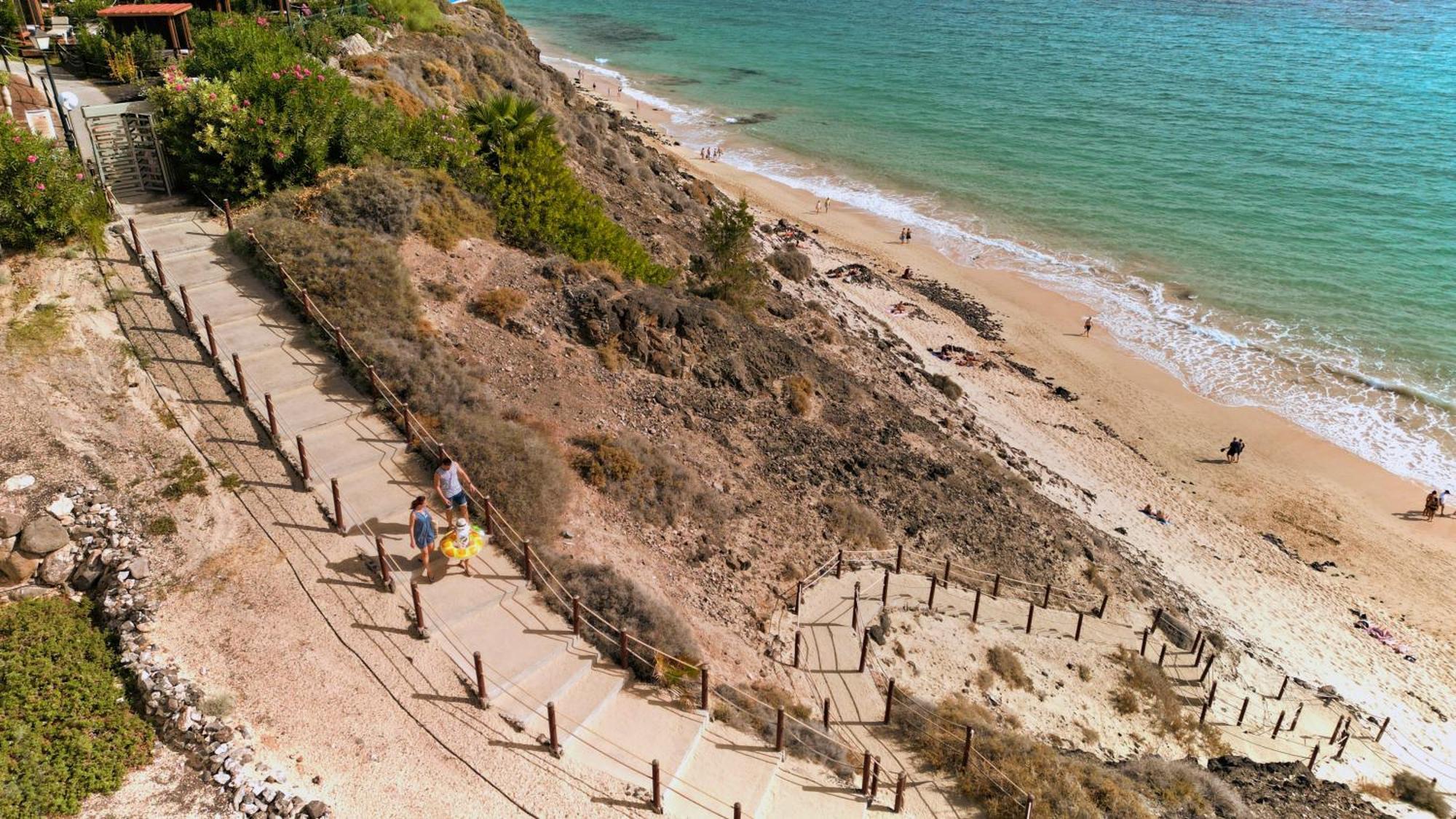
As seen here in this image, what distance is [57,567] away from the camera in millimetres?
12273

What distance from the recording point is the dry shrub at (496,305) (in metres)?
20.2

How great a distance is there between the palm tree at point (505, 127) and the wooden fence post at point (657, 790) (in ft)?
65.5

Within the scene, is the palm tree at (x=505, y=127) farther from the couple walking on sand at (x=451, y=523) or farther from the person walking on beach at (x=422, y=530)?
the person walking on beach at (x=422, y=530)

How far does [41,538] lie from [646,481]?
971 centimetres

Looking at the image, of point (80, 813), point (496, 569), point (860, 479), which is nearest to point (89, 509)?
point (80, 813)

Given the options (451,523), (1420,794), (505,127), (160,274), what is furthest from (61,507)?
(1420,794)

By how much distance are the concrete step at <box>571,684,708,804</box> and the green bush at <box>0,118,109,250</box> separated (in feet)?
52.8

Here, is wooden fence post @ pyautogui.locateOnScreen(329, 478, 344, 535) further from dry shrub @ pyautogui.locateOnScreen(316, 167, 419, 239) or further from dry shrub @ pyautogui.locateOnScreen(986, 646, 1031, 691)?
dry shrub @ pyautogui.locateOnScreen(986, 646, 1031, 691)

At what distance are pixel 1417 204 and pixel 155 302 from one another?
62770 mm

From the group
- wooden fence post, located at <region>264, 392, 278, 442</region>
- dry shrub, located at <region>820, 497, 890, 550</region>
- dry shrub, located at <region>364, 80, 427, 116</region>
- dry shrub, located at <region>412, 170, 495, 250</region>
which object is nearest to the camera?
wooden fence post, located at <region>264, 392, 278, 442</region>

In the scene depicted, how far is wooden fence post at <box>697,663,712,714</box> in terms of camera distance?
12.2 meters

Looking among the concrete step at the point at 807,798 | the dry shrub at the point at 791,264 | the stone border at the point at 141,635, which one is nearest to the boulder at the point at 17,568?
the stone border at the point at 141,635

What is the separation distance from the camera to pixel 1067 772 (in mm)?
12891

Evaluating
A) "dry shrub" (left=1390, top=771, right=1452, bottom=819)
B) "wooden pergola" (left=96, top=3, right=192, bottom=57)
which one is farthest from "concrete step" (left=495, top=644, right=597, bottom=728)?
"wooden pergola" (left=96, top=3, right=192, bottom=57)
